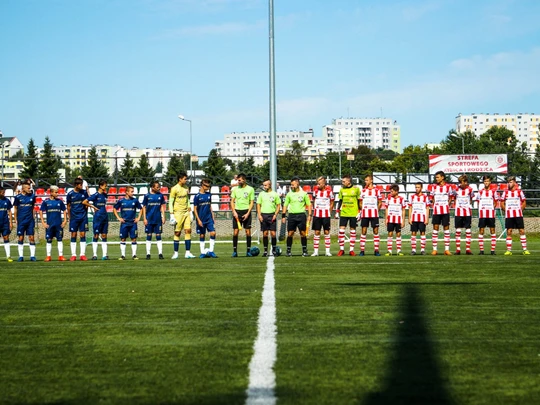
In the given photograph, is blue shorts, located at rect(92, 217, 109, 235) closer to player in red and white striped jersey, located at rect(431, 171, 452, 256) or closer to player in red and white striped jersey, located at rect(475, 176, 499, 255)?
player in red and white striped jersey, located at rect(431, 171, 452, 256)

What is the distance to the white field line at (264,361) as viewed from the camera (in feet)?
15.0

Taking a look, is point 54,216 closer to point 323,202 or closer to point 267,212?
point 267,212

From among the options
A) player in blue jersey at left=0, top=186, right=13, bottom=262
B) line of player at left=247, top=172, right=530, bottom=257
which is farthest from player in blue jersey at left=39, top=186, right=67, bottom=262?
line of player at left=247, top=172, right=530, bottom=257

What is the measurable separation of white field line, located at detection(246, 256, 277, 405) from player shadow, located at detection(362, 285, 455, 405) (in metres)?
0.61

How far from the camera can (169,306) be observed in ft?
28.5

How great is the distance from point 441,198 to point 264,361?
47.2 ft

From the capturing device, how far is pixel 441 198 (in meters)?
19.2

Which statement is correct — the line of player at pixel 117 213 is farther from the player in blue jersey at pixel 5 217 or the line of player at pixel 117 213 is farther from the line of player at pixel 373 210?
the line of player at pixel 373 210

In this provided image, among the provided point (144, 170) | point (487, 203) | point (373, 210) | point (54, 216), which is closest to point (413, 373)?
point (373, 210)

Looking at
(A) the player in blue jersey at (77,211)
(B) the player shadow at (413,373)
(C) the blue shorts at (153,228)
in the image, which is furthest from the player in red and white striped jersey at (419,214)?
(B) the player shadow at (413,373)

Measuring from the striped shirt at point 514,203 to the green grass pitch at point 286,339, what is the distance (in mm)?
7293

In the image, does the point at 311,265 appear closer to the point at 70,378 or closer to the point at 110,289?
the point at 110,289

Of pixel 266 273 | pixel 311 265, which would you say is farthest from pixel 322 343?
pixel 311 265

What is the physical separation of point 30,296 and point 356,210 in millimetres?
9964
